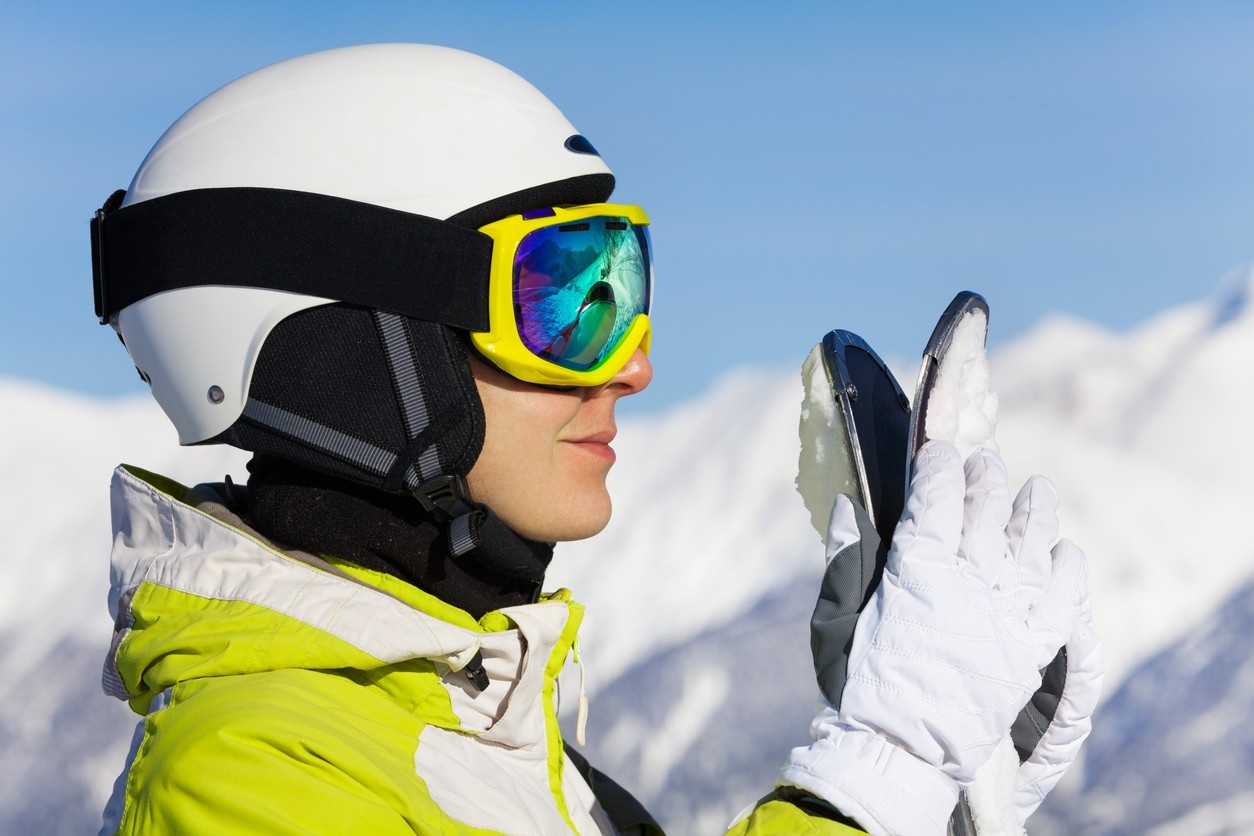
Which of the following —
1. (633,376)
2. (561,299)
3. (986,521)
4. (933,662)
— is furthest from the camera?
(633,376)

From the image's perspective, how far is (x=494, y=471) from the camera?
2.42m

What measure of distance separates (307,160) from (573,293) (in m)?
0.58

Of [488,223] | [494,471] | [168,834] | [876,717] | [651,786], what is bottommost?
[651,786]

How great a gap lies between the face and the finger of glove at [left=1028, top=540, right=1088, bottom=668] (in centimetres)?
85

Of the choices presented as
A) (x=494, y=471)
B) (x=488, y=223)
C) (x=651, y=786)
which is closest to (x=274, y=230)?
(x=488, y=223)

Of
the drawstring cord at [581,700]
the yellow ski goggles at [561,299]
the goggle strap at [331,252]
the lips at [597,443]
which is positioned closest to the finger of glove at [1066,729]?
the drawstring cord at [581,700]

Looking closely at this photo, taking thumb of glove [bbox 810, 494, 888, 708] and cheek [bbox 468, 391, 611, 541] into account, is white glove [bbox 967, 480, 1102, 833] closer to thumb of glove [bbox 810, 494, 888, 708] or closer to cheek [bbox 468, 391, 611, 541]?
thumb of glove [bbox 810, 494, 888, 708]

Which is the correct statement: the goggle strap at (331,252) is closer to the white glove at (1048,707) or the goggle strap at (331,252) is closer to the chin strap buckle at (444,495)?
the chin strap buckle at (444,495)

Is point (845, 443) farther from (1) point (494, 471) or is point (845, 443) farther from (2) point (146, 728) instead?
(2) point (146, 728)

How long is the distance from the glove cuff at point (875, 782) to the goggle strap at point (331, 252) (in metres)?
1.01

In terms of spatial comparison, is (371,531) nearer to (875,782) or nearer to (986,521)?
(875,782)

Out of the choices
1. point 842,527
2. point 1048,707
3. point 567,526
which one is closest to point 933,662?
point 842,527

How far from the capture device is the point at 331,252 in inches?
95.2

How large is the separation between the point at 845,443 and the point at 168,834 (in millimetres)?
1453
